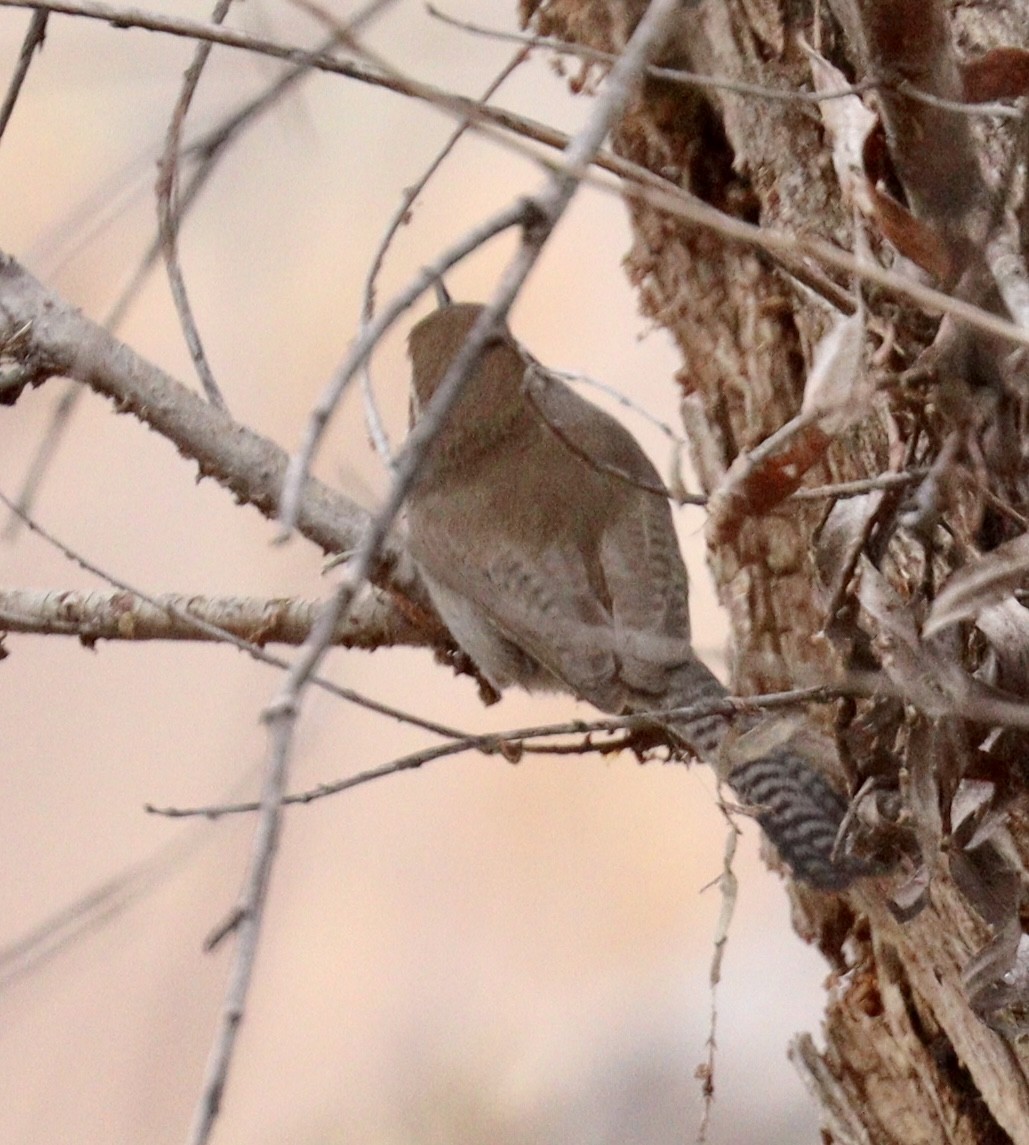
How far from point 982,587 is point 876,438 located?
2.03ft

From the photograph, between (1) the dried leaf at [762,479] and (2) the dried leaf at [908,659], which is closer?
(1) the dried leaf at [762,479]

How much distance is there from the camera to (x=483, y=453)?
2.48 m

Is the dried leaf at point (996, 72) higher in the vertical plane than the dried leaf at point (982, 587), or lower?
higher

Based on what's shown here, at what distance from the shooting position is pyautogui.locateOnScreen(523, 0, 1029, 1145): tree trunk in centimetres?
129

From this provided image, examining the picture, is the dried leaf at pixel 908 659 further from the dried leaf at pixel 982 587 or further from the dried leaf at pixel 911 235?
the dried leaf at pixel 911 235

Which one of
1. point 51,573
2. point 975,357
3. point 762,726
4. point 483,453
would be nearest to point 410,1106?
point 51,573

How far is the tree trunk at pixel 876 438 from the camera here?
129 cm

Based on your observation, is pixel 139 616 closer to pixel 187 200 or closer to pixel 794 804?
pixel 187 200

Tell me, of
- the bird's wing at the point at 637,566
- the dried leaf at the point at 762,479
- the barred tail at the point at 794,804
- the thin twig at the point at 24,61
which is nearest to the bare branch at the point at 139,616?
the bird's wing at the point at 637,566

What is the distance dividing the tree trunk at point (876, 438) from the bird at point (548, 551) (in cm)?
13

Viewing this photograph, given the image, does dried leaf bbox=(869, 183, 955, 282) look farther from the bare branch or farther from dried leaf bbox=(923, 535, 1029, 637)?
the bare branch

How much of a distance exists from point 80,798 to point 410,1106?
1286 mm

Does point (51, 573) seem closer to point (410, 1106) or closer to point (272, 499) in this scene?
point (272, 499)

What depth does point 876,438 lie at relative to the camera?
5.85ft
